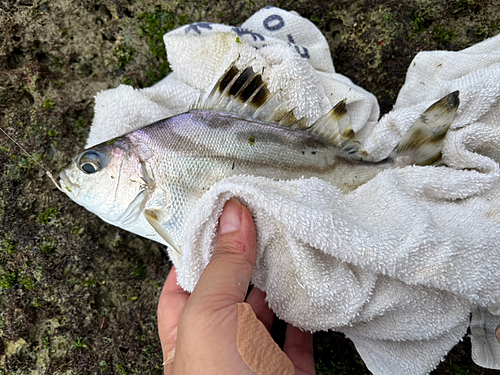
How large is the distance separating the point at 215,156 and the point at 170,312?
2.30 feet

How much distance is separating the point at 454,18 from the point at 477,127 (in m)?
0.68

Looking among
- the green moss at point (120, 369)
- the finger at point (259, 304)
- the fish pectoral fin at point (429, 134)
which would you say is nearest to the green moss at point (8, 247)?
the green moss at point (120, 369)

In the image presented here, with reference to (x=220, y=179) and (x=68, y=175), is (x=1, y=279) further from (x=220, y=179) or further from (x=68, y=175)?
(x=220, y=179)

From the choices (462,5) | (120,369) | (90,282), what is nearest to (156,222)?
(90,282)

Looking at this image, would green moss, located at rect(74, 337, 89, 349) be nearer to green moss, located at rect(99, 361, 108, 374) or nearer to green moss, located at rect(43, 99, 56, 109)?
green moss, located at rect(99, 361, 108, 374)

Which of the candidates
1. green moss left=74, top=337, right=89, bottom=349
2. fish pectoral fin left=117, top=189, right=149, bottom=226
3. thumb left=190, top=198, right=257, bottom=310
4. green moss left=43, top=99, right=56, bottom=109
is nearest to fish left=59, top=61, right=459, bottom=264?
fish pectoral fin left=117, top=189, right=149, bottom=226

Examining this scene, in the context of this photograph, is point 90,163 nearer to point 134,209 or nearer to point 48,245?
point 134,209

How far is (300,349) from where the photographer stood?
1.40 metres

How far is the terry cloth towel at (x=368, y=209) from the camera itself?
1002 mm

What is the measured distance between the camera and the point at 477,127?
50.3 inches

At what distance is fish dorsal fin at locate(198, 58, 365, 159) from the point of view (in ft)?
4.04

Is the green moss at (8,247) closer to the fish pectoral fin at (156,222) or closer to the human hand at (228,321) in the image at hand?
the fish pectoral fin at (156,222)

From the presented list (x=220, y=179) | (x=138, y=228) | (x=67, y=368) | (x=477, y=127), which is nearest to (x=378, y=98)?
(x=477, y=127)

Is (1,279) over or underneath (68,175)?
underneath
